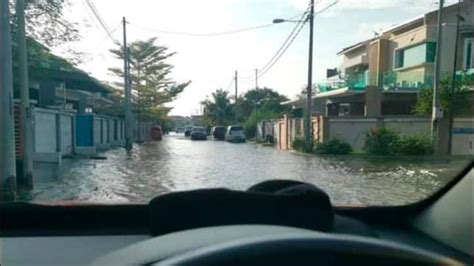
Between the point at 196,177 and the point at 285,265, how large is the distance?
1149 cm

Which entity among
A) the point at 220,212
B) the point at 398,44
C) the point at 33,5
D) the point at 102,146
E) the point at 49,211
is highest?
the point at 398,44

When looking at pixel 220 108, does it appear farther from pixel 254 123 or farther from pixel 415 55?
pixel 415 55

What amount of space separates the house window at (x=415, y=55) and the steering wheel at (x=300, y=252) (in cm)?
2650

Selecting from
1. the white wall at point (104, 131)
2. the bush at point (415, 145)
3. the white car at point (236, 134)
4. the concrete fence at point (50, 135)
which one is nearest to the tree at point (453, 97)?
the bush at point (415, 145)

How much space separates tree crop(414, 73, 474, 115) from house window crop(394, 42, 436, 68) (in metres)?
4.05

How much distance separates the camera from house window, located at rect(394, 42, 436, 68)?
26513 millimetres

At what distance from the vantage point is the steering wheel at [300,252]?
43.9 inches

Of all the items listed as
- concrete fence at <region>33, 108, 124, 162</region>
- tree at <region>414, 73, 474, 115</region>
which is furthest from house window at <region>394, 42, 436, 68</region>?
concrete fence at <region>33, 108, 124, 162</region>

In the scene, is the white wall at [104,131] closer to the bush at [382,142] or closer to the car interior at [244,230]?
Answer: the bush at [382,142]

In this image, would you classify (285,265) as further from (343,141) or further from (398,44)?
(398,44)

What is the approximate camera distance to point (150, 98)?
130ft

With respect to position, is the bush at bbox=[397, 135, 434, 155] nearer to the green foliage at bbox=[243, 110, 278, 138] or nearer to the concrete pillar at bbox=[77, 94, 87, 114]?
the concrete pillar at bbox=[77, 94, 87, 114]

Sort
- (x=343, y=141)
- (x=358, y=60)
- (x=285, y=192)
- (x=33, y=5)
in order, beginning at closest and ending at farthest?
(x=285, y=192), (x=33, y=5), (x=343, y=141), (x=358, y=60)

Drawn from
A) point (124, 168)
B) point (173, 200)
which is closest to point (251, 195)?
point (173, 200)
